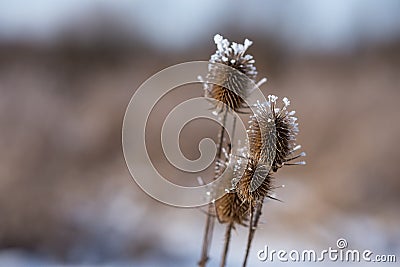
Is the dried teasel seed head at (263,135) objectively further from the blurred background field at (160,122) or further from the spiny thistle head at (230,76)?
the blurred background field at (160,122)

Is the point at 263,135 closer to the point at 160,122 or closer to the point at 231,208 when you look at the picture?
the point at 231,208

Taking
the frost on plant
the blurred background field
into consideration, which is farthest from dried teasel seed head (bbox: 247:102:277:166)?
the blurred background field

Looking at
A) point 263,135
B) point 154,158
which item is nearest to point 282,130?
point 263,135

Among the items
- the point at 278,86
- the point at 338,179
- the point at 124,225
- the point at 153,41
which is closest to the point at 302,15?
the point at 278,86

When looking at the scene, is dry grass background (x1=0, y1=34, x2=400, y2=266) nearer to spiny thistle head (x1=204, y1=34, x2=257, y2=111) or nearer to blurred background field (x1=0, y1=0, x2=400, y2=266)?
blurred background field (x1=0, y1=0, x2=400, y2=266)

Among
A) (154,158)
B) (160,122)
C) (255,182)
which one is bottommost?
(255,182)

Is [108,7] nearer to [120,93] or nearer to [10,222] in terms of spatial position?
[120,93]

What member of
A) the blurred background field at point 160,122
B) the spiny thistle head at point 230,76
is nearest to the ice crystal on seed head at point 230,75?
the spiny thistle head at point 230,76
